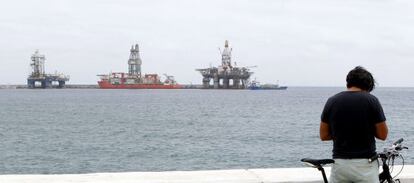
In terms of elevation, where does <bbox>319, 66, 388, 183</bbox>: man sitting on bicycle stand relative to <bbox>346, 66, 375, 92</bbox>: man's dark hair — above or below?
below

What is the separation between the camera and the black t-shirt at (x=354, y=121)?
405 cm

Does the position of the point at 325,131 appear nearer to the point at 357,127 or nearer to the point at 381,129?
the point at 357,127

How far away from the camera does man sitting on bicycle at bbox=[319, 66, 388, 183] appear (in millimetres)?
4055


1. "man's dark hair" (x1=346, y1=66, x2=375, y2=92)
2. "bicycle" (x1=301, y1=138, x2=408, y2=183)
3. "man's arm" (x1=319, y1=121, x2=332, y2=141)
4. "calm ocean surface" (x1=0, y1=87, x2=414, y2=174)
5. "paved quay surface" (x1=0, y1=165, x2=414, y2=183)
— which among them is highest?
"man's dark hair" (x1=346, y1=66, x2=375, y2=92)

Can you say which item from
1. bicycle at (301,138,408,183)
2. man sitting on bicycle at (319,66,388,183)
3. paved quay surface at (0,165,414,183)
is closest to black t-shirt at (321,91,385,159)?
man sitting on bicycle at (319,66,388,183)

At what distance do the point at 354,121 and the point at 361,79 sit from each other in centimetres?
31

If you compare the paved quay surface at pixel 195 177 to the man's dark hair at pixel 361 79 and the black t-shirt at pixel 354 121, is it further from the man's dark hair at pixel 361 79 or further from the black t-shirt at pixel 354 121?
the man's dark hair at pixel 361 79

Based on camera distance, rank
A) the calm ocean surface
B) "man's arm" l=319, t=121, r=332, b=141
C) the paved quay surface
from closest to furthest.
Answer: "man's arm" l=319, t=121, r=332, b=141 → the paved quay surface → the calm ocean surface

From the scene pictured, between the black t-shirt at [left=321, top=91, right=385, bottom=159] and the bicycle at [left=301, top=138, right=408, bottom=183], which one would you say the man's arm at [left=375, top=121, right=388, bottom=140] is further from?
the bicycle at [left=301, top=138, right=408, bottom=183]

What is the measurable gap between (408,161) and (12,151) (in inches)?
830

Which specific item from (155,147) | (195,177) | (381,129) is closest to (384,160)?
(381,129)

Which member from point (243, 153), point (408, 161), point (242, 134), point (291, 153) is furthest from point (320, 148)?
point (242, 134)

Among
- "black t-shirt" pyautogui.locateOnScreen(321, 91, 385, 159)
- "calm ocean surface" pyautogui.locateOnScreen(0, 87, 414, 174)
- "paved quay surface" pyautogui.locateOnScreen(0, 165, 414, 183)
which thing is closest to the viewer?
"black t-shirt" pyautogui.locateOnScreen(321, 91, 385, 159)

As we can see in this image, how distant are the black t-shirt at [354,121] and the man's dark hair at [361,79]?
6 centimetres
